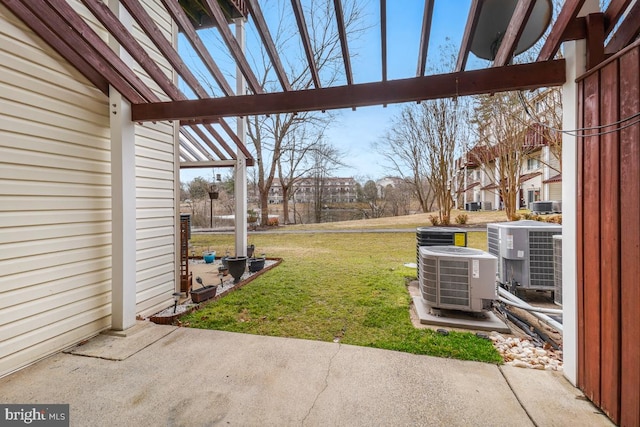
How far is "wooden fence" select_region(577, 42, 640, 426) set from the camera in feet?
5.00

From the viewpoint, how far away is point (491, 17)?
7.07 ft

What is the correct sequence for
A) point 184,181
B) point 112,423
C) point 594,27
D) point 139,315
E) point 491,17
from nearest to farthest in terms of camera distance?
point 112,423, point 594,27, point 491,17, point 139,315, point 184,181

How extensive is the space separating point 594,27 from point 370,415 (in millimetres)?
3095

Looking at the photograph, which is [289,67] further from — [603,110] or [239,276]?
[603,110]

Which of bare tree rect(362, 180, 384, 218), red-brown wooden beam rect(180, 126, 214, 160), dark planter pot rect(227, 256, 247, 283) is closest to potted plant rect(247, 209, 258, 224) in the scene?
red-brown wooden beam rect(180, 126, 214, 160)

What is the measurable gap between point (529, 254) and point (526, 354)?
6.09 feet

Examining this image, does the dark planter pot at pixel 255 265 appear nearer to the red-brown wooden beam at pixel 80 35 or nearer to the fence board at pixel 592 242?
the red-brown wooden beam at pixel 80 35

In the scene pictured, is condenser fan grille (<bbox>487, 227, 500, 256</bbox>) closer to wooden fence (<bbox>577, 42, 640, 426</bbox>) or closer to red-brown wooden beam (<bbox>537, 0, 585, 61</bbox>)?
wooden fence (<bbox>577, 42, 640, 426</bbox>)

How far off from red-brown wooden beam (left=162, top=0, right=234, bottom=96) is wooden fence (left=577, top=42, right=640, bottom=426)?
3.35 m

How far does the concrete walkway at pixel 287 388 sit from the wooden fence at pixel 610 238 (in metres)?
0.31

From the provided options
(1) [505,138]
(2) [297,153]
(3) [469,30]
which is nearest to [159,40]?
(3) [469,30]

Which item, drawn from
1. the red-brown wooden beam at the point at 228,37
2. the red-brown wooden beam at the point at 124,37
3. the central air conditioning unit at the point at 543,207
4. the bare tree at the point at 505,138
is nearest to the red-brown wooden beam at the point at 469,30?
the red-brown wooden beam at the point at 228,37

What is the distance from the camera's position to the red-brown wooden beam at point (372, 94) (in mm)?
2152

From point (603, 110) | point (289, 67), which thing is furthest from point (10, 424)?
point (289, 67)
